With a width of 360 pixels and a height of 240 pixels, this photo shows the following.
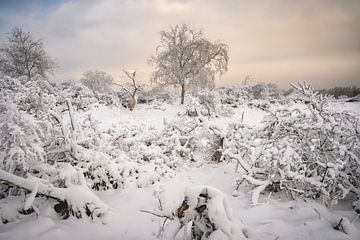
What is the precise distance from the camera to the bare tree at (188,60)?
86.2 ft

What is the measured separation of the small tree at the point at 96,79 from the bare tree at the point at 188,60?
18.4m

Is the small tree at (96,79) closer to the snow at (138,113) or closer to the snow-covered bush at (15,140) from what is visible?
the snow at (138,113)

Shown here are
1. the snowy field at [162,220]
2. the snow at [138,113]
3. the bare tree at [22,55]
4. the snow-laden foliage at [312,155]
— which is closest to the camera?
the snowy field at [162,220]

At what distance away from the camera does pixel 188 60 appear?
1061 inches

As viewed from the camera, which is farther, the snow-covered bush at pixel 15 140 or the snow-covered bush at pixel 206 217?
the snow-covered bush at pixel 15 140

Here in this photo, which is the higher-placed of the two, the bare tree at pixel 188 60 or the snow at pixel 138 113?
the bare tree at pixel 188 60

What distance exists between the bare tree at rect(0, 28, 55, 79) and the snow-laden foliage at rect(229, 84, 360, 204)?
78.3 feet

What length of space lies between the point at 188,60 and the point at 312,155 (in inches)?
919

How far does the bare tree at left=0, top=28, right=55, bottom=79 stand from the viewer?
22.2 meters

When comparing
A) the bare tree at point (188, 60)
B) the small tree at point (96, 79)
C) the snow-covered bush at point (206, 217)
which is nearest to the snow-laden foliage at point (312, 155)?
the snow-covered bush at point (206, 217)

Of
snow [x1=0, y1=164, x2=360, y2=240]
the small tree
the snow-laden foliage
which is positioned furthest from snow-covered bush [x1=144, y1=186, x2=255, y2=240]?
the small tree

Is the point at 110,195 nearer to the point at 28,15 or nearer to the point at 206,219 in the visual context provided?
the point at 206,219

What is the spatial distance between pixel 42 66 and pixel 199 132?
865 inches

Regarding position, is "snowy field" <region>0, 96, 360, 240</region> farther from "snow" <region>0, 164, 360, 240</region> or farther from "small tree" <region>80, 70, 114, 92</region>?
"small tree" <region>80, 70, 114, 92</region>
